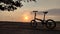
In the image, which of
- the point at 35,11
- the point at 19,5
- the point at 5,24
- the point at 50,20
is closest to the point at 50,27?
the point at 50,20

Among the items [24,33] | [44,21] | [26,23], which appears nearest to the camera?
[24,33]

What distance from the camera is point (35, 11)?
368 inches

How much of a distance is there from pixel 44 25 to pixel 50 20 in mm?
598

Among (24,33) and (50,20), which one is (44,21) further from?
(24,33)

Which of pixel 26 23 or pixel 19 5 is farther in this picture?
pixel 26 23

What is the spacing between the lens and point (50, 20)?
973cm

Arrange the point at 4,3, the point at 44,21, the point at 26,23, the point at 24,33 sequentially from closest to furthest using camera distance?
the point at 4,3 → the point at 24,33 → the point at 44,21 → the point at 26,23

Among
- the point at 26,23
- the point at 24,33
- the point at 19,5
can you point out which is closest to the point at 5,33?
the point at 24,33

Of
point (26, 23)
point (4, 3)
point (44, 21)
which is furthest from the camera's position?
point (26, 23)

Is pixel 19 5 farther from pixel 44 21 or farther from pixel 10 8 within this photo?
pixel 44 21

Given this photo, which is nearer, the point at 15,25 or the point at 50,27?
the point at 50,27

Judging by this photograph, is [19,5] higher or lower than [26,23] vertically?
higher

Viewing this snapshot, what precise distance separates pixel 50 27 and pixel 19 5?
6653mm

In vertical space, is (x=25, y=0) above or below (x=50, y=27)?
above
